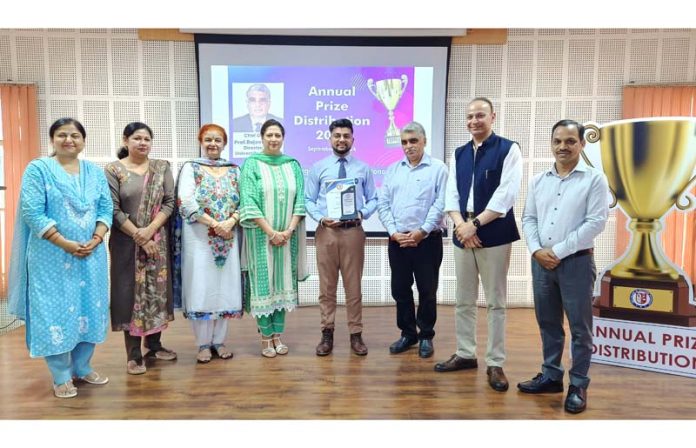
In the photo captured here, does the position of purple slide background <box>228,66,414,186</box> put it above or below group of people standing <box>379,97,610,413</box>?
above

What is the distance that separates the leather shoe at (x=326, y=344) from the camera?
10.7 feet

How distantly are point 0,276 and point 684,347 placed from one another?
5.69 meters

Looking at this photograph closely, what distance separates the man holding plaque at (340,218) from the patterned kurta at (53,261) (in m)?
1.36

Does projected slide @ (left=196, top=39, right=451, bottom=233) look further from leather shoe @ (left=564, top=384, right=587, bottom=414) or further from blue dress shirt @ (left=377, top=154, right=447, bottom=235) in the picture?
leather shoe @ (left=564, top=384, right=587, bottom=414)

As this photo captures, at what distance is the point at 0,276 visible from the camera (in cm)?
457

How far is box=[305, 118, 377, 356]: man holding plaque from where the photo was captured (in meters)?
3.18

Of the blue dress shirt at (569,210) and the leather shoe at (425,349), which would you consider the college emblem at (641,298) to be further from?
the leather shoe at (425,349)

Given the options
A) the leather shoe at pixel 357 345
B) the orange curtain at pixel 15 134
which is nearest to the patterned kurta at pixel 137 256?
the leather shoe at pixel 357 345

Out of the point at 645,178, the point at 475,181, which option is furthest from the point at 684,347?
the point at 475,181

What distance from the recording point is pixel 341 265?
3266 mm

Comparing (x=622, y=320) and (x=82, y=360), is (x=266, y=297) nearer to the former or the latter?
(x=82, y=360)

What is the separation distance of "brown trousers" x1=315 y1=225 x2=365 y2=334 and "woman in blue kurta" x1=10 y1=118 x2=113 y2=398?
134 cm

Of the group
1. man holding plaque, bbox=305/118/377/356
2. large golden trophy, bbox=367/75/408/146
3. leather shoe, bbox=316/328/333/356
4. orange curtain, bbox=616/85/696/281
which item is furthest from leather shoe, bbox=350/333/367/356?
orange curtain, bbox=616/85/696/281

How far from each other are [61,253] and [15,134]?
2.73 meters
